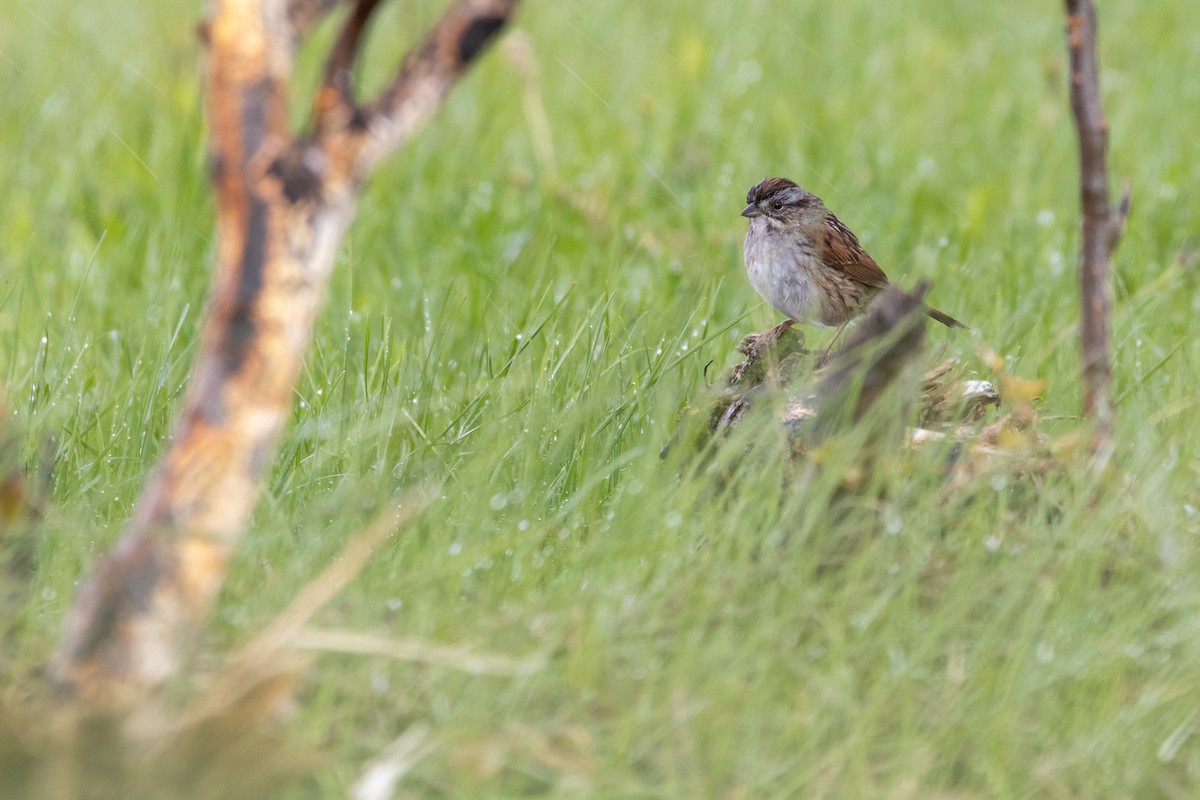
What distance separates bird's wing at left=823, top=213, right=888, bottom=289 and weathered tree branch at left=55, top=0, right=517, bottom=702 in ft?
10.2

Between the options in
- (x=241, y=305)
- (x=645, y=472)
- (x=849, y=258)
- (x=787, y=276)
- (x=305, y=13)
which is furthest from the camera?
(x=849, y=258)

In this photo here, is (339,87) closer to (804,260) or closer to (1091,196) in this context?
(1091,196)

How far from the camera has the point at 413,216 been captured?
6734mm

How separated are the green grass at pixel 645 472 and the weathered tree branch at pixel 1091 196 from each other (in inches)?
10.7

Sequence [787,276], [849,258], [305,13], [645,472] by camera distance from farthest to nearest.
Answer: [849,258]
[787,276]
[645,472]
[305,13]

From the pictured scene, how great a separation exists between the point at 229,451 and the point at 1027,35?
7695 millimetres

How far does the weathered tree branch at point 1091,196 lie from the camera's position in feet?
11.8

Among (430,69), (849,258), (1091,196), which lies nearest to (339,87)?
(430,69)

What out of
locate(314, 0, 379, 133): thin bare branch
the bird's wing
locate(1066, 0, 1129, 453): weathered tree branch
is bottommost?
the bird's wing

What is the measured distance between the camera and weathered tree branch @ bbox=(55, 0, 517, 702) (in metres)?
2.52

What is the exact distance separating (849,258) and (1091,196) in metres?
2.13

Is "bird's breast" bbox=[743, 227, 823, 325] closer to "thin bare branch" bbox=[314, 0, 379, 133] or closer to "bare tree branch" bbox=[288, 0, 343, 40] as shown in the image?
"bare tree branch" bbox=[288, 0, 343, 40]

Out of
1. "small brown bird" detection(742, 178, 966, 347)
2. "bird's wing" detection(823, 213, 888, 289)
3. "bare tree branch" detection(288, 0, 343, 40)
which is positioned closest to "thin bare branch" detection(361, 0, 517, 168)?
"bare tree branch" detection(288, 0, 343, 40)

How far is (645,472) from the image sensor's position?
333 cm
